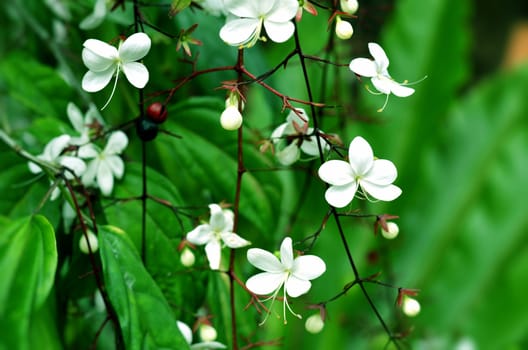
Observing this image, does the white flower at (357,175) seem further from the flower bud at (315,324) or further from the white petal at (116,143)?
the white petal at (116,143)

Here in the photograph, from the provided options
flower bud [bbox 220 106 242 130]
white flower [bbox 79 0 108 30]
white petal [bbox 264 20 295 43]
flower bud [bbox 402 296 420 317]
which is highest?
white flower [bbox 79 0 108 30]

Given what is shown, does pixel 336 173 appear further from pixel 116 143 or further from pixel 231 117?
pixel 116 143

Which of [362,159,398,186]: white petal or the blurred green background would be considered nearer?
[362,159,398,186]: white petal

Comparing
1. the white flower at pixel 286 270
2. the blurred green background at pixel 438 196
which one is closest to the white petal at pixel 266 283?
the white flower at pixel 286 270

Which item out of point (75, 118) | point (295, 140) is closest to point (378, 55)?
point (295, 140)

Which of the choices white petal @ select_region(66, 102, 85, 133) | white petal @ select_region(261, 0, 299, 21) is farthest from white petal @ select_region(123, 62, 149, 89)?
Result: white petal @ select_region(66, 102, 85, 133)

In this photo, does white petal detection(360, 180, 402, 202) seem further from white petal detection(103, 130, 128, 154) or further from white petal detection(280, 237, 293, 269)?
white petal detection(103, 130, 128, 154)

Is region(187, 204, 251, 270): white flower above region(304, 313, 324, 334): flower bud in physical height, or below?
above

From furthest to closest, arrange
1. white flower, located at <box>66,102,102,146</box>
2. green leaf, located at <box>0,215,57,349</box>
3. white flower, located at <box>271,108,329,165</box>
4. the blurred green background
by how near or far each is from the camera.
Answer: the blurred green background
white flower, located at <box>66,102,102,146</box>
white flower, located at <box>271,108,329,165</box>
green leaf, located at <box>0,215,57,349</box>
